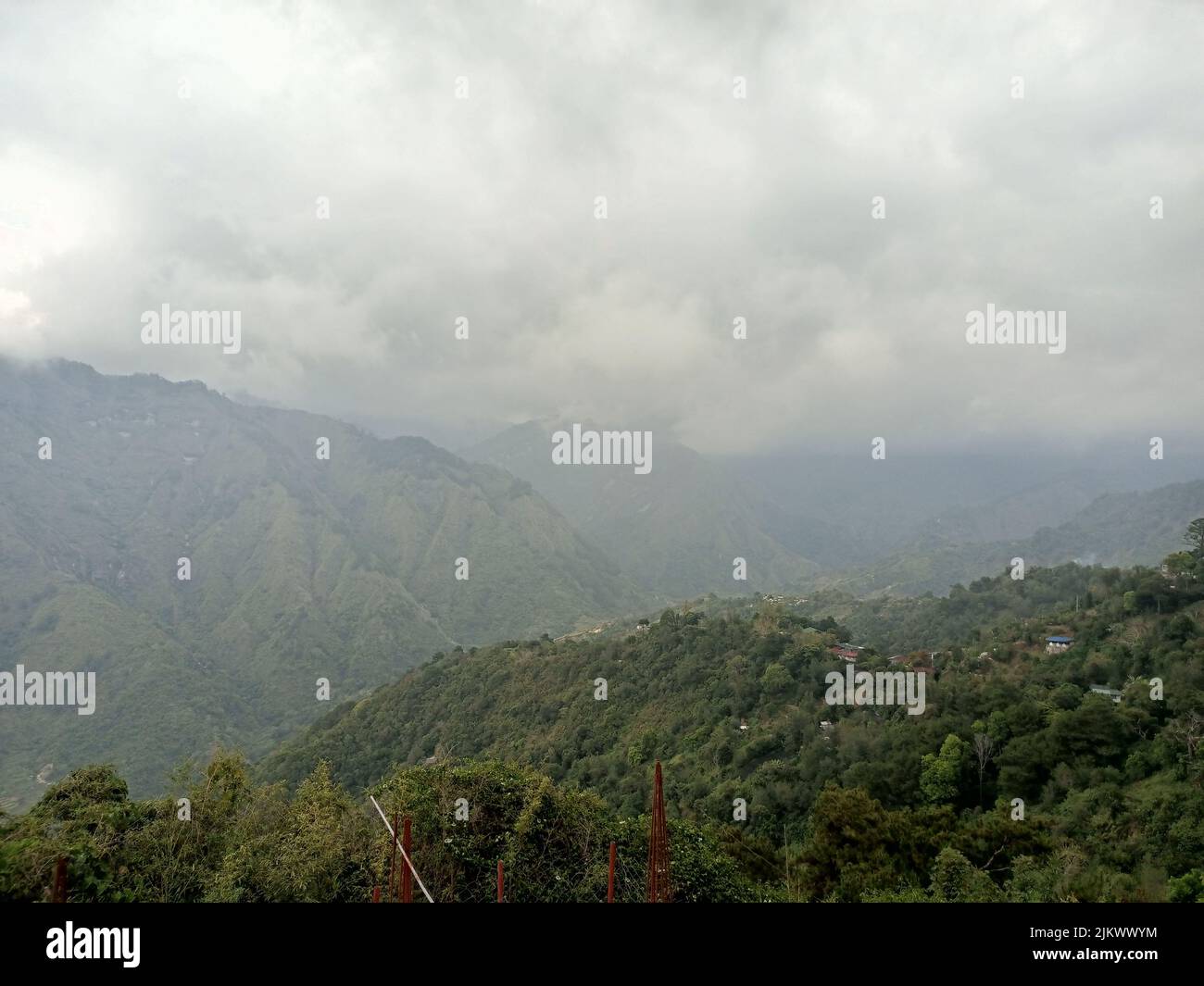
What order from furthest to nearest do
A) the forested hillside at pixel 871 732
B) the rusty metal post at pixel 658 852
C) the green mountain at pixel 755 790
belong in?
the forested hillside at pixel 871 732, the green mountain at pixel 755 790, the rusty metal post at pixel 658 852

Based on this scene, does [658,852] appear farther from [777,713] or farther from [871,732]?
[777,713]

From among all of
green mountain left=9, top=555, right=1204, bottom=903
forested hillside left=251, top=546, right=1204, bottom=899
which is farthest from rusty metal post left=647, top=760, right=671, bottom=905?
forested hillside left=251, top=546, right=1204, bottom=899

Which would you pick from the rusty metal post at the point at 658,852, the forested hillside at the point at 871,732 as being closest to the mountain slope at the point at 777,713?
the forested hillside at the point at 871,732

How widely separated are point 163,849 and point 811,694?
143ft

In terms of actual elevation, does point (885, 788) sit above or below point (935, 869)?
below

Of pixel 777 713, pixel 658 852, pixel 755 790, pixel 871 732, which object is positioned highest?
pixel 658 852

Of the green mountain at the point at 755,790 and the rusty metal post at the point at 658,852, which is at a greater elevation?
the rusty metal post at the point at 658,852

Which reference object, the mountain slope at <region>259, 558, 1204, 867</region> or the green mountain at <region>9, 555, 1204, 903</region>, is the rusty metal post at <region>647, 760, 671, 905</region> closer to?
the green mountain at <region>9, 555, 1204, 903</region>

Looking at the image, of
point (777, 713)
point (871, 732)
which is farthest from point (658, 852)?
point (777, 713)

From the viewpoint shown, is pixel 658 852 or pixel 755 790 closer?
pixel 658 852

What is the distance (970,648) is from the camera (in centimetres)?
5619

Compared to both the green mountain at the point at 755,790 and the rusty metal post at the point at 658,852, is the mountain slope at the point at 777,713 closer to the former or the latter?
the green mountain at the point at 755,790
